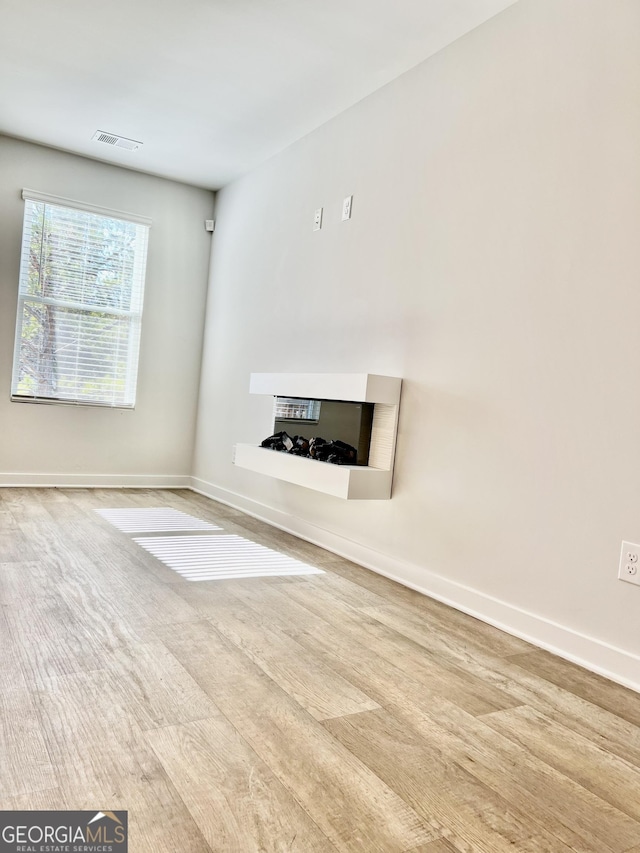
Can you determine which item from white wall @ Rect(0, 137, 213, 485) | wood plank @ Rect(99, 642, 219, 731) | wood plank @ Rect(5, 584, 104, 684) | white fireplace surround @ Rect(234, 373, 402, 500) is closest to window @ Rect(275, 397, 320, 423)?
white fireplace surround @ Rect(234, 373, 402, 500)

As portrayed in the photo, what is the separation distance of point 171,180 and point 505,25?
3352 millimetres

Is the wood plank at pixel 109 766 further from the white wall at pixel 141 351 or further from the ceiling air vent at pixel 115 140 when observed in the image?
the ceiling air vent at pixel 115 140

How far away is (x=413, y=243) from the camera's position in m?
3.21

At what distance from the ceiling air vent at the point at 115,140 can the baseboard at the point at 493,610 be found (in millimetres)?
2881

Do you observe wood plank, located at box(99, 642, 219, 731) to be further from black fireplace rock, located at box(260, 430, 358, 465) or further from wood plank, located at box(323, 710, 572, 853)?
black fireplace rock, located at box(260, 430, 358, 465)

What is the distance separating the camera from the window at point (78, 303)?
4.86 metres

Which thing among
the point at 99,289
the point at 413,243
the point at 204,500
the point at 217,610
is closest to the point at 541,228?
the point at 413,243

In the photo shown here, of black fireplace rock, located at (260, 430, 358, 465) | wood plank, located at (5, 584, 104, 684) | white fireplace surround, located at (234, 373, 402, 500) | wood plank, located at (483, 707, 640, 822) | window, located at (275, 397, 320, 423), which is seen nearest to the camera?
wood plank, located at (483, 707, 640, 822)

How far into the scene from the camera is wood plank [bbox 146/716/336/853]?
1.18 m

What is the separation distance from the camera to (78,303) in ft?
16.5

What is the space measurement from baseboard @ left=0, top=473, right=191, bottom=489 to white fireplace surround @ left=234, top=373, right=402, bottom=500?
2.13 m

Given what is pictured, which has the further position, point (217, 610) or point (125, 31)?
point (125, 31)

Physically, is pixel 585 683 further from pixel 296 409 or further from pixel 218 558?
pixel 296 409

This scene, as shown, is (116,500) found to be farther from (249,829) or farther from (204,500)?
(249,829)
